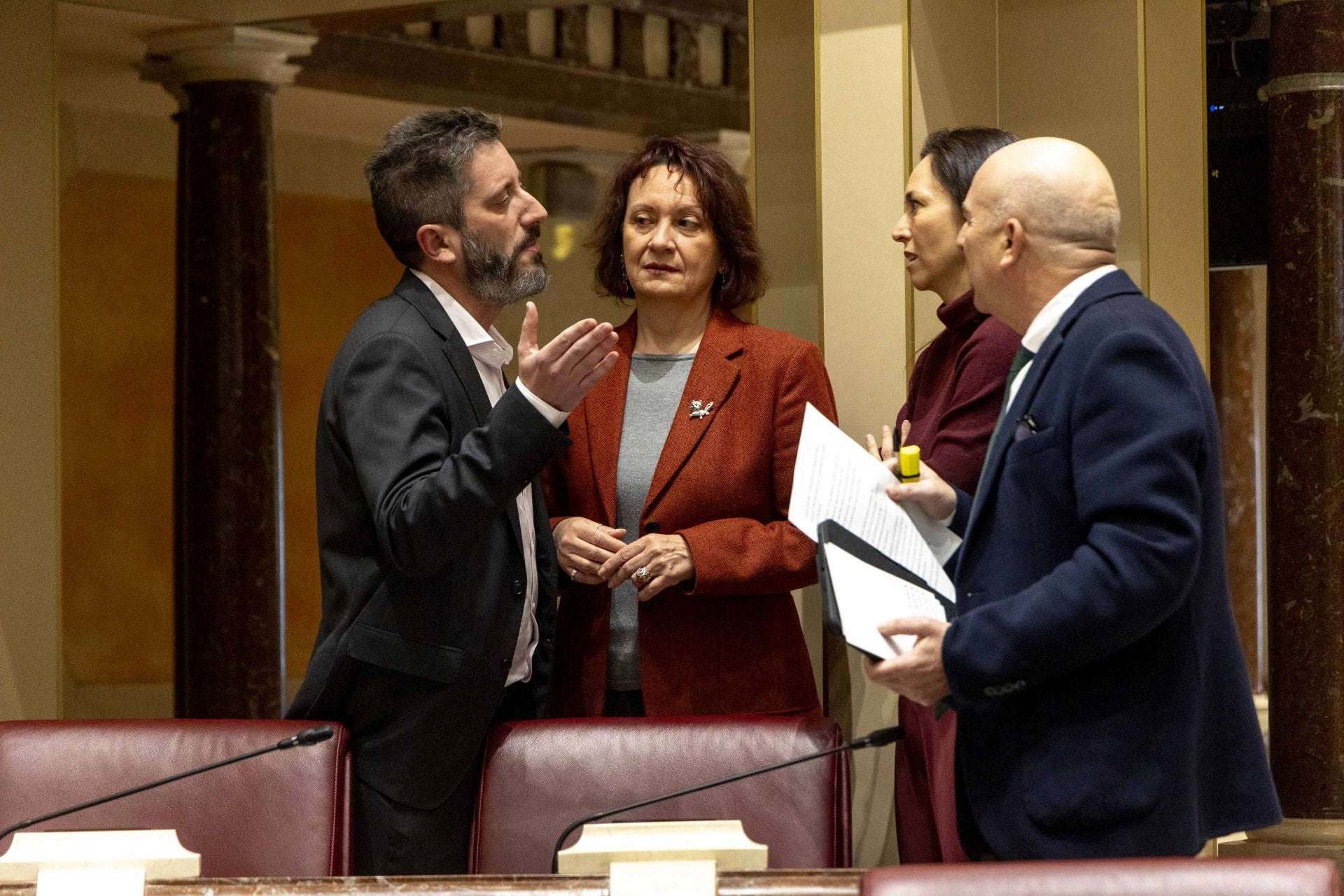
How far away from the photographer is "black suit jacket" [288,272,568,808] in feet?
7.79

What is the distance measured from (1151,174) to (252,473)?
12.1 ft

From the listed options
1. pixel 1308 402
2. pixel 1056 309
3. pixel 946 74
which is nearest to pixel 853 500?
pixel 1056 309

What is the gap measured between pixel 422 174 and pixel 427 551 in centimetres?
74

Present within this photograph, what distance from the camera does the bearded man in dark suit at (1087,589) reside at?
5.75 ft

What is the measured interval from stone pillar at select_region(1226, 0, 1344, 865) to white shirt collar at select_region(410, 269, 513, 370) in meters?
2.23

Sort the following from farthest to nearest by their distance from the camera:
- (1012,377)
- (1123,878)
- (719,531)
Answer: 1. (719,531)
2. (1012,377)
3. (1123,878)

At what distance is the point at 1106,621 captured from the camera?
5.74 ft

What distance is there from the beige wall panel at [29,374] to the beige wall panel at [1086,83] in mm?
2579

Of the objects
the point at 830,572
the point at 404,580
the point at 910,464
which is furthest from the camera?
the point at 404,580

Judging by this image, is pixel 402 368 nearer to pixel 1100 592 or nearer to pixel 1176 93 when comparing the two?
pixel 1100 592

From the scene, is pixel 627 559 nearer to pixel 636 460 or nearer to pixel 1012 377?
pixel 636 460

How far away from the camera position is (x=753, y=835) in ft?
7.30

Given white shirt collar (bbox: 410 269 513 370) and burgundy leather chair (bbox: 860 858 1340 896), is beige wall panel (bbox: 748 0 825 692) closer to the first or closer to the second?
white shirt collar (bbox: 410 269 513 370)

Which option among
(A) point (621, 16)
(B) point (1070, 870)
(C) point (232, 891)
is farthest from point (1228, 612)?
(A) point (621, 16)
